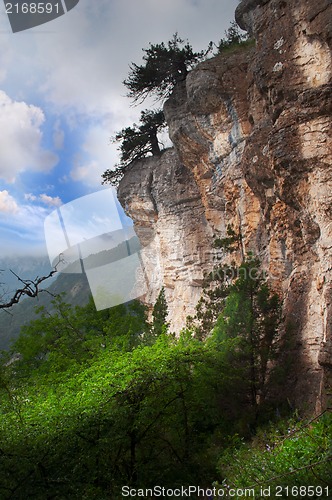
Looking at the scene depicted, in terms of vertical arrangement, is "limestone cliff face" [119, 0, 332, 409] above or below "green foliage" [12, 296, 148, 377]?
above

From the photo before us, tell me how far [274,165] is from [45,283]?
8.97 m

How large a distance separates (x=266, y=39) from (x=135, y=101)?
45.2 ft

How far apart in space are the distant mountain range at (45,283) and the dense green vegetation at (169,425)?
2.12 metres

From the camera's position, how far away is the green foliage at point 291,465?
5.12 metres

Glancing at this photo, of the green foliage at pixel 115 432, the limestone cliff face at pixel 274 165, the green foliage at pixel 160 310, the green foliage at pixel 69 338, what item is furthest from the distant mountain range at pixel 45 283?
the limestone cliff face at pixel 274 165

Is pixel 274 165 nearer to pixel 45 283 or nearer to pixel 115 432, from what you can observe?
pixel 45 283

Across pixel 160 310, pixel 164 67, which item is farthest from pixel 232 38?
pixel 160 310

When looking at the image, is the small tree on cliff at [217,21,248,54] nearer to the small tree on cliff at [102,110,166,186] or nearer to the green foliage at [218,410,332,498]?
the small tree on cliff at [102,110,166,186]

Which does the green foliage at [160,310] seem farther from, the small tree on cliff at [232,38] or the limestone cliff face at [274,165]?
the small tree on cliff at [232,38]

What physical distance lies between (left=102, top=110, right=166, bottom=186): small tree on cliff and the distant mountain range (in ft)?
17.3

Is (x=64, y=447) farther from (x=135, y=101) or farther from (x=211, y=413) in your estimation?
(x=135, y=101)

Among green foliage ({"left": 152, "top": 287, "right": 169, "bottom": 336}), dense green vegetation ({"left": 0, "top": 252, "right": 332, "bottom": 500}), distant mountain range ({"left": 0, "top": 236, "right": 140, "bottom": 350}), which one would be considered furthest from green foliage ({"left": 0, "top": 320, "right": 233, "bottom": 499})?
green foliage ({"left": 152, "top": 287, "right": 169, "bottom": 336})

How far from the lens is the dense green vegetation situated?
5.96 meters

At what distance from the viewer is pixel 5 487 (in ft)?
18.3
